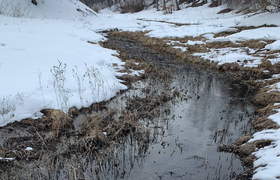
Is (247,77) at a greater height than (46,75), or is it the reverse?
(46,75)

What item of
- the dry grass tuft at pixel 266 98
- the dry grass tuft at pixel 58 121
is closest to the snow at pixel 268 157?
the dry grass tuft at pixel 266 98

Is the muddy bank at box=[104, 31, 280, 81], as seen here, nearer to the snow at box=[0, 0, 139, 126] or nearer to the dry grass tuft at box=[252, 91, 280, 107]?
the dry grass tuft at box=[252, 91, 280, 107]

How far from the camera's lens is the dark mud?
4227 millimetres

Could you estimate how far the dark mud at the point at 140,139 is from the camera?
4227 mm

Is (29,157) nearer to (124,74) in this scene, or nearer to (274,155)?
(274,155)

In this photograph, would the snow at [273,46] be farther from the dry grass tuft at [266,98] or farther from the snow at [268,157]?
the snow at [268,157]

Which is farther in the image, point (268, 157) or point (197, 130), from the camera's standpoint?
point (197, 130)

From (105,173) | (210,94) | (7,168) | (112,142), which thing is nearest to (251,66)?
(210,94)

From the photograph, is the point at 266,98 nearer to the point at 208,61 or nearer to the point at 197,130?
the point at 197,130

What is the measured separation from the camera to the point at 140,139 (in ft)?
17.2

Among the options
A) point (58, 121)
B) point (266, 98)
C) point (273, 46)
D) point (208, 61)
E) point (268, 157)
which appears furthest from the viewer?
point (208, 61)

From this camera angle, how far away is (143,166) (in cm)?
441

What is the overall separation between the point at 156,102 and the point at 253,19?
13.2 metres

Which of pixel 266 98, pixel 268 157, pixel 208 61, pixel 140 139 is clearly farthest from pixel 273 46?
pixel 140 139
